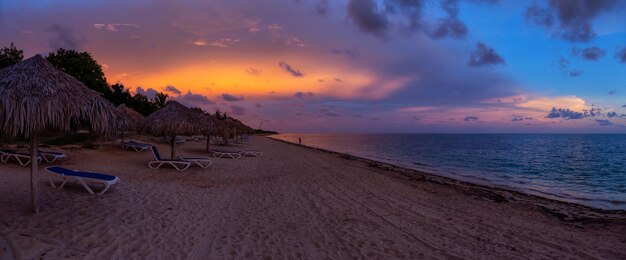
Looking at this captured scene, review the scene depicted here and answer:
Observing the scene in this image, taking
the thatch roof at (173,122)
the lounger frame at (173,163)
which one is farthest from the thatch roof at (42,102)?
the thatch roof at (173,122)

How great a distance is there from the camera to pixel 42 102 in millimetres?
4355

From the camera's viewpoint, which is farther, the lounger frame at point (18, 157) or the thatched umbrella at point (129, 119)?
the lounger frame at point (18, 157)

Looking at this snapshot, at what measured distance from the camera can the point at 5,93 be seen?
13.9 ft

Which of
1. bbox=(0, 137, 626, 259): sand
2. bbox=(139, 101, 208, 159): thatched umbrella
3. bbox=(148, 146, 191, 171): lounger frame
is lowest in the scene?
bbox=(0, 137, 626, 259): sand

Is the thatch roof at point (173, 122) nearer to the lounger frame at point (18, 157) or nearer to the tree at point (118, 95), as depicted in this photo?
the lounger frame at point (18, 157)

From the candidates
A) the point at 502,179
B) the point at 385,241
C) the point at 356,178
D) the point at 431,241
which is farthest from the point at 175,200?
the point at 502,179

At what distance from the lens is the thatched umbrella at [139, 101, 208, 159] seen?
39.6 ft

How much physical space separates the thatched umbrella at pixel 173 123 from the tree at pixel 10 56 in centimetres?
1653

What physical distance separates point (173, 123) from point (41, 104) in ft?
26.0

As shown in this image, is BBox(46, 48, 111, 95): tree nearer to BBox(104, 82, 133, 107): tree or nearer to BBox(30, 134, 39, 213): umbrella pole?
BBox(104, 82, 133, 107): tree

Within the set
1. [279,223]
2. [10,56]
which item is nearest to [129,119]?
[279,223]

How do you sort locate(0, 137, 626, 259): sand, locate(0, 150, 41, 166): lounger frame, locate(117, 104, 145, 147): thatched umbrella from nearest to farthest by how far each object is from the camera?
locate(0, 137, 626, 259): sand
locate(117, 104, 145, 147): thatched umbrella
locate(0, 150, 41, 166): lounger frame

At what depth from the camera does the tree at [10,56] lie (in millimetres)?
21547

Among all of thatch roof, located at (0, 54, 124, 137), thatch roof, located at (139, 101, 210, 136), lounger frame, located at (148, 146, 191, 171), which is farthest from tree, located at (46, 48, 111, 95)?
thatch roof, located at (0, 54, 124, 137)
